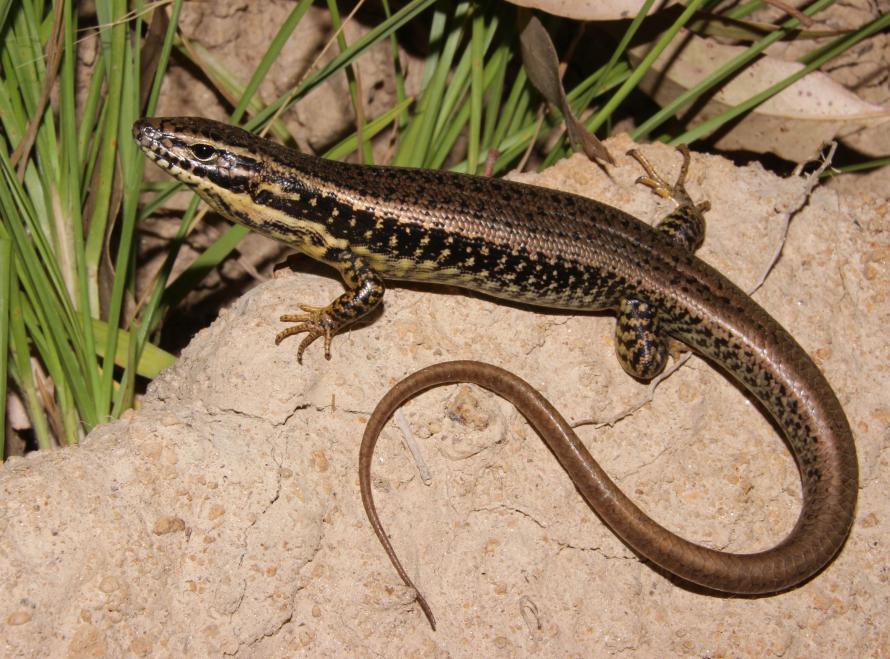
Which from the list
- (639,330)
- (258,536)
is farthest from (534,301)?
(258,536)

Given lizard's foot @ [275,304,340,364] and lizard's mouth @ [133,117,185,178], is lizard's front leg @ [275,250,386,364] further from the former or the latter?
lizard's mouth @ [133,117,185,178]

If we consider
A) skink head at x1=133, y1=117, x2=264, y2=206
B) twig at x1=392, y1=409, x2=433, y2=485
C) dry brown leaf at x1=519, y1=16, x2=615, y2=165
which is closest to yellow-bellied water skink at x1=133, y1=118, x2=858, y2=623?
skink head at x1=133, y1=117, x2=264, y2=206

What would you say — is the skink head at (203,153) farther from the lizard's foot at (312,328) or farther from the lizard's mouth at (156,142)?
the lizard's foot at (312,328)

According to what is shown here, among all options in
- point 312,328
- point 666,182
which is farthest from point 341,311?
point 666,182

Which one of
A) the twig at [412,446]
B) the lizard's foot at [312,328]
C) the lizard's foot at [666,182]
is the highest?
the lizard's foot at [666,182]

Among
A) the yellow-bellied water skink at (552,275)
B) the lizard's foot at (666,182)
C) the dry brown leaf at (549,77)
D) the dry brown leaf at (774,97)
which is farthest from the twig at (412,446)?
the dry brown leaf at (774,97)

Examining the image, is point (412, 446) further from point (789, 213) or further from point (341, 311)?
point (789, 213)

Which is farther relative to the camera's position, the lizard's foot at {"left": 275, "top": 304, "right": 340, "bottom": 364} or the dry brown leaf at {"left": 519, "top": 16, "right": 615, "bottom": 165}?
the dry brown leaf at {"left": 519, "top": 16, "right": 615, "bottom": 165}
